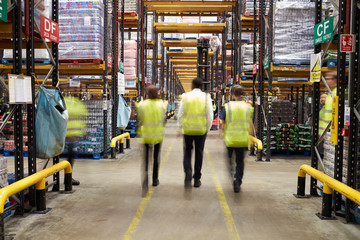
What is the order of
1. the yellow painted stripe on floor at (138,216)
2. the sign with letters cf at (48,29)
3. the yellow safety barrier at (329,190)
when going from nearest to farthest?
the yellow safety barrier at (329,190) → the yellow painted stripe on floor at (138,216) → the sign with letters cf at (48,29)

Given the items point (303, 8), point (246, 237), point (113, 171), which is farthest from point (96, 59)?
→ point (246, 237)

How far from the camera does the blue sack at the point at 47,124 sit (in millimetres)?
5258

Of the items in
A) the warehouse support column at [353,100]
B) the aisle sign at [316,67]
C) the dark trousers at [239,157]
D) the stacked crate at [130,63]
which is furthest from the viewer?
the stacked crate at [130,63]

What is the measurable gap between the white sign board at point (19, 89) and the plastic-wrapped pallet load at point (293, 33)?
6972mm

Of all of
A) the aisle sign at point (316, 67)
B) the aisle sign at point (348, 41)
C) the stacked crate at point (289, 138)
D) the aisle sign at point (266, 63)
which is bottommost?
the stacked crate at point (289, 138)

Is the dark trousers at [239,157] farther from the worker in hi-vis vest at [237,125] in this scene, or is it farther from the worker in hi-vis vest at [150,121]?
the worker in hi-vis vest at [150,121]

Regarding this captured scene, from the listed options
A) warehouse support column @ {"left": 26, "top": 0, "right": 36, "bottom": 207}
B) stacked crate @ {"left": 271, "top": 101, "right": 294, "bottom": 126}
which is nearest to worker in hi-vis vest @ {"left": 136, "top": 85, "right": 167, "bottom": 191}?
warehouse support column @ {"left": 26, "top": 0, "right": 36, "bottom": 207}

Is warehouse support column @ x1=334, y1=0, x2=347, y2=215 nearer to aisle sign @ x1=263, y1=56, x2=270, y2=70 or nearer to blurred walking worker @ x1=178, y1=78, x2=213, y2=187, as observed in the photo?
blurred walking worker @ x1=178, y1=78, x2=213, y2=187

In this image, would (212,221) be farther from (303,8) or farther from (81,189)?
(303,8)

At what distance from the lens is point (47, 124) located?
5.28 m

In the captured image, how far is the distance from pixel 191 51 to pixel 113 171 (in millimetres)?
19932

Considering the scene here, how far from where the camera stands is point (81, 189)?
21.8ft

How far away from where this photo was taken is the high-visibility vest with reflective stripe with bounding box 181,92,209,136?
20.0 feet

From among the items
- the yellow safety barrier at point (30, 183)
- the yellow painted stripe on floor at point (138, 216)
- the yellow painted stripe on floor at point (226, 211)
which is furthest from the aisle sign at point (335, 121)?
the yellow safety barrier at point (30, 183)
